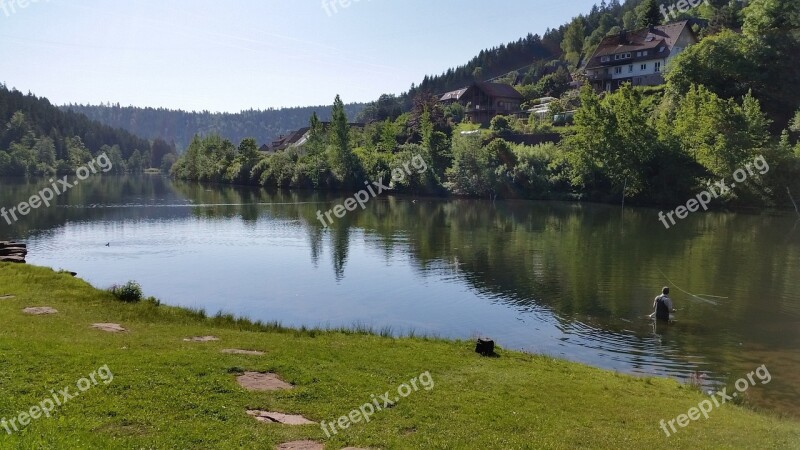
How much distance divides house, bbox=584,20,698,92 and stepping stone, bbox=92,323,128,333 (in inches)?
5673

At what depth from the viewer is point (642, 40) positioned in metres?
150

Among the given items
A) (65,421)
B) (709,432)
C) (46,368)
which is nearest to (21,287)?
(46,368)

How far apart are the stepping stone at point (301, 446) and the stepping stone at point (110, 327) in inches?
496

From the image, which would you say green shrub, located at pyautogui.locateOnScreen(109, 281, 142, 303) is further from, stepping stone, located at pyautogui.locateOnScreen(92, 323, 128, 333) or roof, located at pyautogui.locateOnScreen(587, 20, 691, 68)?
roof, located at pyautogui.locateOnScreen(587, 20, 691, 68)

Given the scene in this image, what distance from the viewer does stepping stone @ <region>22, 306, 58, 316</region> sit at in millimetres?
24503

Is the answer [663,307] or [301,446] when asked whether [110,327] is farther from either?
[663,307]

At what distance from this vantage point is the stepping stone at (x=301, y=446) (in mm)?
13803

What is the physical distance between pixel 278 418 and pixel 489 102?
166 meters

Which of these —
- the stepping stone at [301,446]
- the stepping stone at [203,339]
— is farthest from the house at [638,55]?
the stepping stone at [301,446]

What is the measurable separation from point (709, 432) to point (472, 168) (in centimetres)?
11153

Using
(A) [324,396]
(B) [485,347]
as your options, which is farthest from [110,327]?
(B) [485,347]

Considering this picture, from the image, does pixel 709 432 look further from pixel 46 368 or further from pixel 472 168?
pixel 472 168

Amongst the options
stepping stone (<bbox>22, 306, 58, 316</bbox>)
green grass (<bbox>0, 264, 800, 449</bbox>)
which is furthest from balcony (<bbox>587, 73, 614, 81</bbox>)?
stepping stone (<bbox>22, 306, 58, 316</bbox>)

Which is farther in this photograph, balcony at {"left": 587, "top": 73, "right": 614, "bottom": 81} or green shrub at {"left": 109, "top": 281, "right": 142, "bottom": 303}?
balcony at {"left": 587, "top": 73, "right": 614, "bottom": 81}
